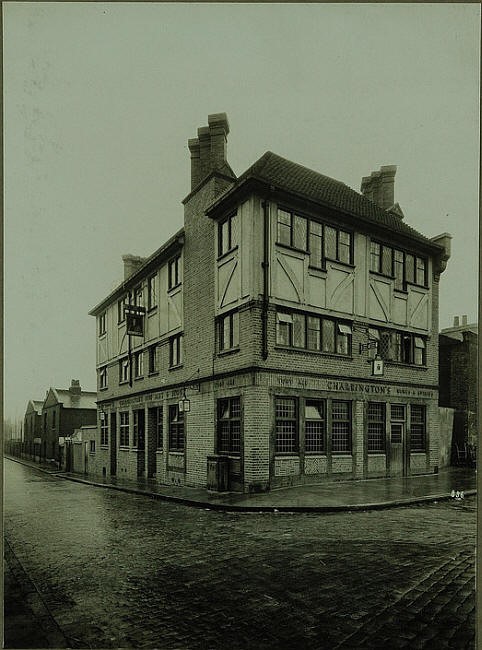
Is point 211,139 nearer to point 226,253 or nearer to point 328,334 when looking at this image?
point 226,253

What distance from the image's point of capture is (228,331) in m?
13.1

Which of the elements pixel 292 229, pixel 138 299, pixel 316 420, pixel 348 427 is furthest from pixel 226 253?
pixel 348 427

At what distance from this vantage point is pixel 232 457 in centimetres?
1290

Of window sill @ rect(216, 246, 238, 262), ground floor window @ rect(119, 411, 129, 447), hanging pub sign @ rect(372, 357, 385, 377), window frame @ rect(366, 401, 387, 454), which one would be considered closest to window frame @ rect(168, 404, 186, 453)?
ground floor window @ rect(119, 411, 129, 447)

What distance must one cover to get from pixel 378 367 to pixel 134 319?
7.14 metres

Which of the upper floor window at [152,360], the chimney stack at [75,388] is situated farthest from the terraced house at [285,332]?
the chimney stack at [75,388]

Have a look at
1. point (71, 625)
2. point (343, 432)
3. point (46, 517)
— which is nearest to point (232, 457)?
point (343, 432)

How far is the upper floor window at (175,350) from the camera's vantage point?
1499 cm

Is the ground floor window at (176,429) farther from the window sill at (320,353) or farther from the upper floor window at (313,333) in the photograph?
the upper floor window at (313,333)

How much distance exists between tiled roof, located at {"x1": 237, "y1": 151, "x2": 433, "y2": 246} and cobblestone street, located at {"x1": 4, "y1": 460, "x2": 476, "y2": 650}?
17.1 ft

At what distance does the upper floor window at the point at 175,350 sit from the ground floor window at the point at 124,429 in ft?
13.8

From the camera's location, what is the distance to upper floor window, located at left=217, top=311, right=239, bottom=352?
41.9 feet

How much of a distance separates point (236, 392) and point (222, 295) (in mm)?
2708

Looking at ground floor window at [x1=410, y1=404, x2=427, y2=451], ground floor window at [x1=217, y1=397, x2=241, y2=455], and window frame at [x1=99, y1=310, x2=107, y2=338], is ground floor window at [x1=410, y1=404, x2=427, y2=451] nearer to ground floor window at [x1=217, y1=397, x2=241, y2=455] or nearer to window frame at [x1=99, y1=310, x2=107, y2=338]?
ground floor window at [x1=217, y1=397, x2=241, y2=455]
